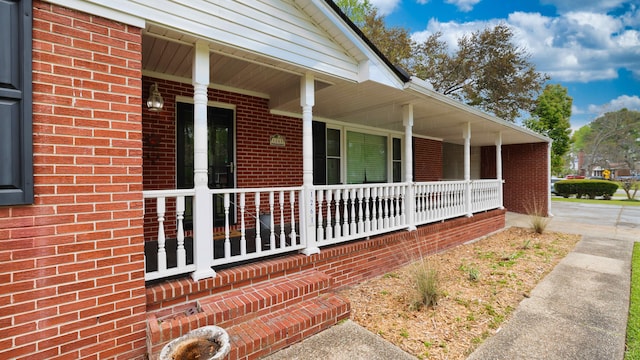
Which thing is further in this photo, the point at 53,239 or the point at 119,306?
the point at 119,306

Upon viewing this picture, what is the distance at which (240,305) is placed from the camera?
2.69 meters

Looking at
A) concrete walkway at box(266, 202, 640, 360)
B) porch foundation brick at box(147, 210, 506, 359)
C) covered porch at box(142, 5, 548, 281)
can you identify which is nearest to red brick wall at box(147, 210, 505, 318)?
porch foundation brick at box(147, 210, 506, 359)

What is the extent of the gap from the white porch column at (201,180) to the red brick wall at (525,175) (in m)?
11.6

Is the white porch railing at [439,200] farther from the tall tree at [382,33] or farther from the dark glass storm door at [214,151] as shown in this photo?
the tall tree at [382,33]

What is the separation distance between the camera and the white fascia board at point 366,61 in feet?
11.6

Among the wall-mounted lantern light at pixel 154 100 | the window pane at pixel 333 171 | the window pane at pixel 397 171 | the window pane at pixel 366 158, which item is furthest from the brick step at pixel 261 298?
the window pane at pixel 397 171

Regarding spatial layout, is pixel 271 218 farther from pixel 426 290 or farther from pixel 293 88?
pixel 293 88

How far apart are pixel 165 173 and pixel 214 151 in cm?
86

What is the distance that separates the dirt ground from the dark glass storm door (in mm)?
2698

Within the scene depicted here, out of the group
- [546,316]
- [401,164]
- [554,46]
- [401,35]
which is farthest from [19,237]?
[554,46]

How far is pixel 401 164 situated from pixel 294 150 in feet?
14.4

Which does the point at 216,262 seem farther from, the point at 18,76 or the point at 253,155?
the point at 253,155

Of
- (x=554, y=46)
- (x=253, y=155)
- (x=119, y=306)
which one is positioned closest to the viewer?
(x=119, y=306)

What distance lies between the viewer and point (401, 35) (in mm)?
14438
